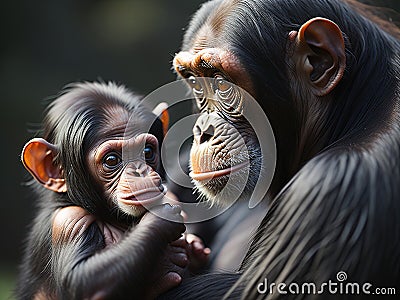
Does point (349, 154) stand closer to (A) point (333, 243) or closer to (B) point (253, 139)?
(A) point (333, 243)

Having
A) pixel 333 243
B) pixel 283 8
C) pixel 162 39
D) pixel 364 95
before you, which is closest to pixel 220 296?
pixel 333 243

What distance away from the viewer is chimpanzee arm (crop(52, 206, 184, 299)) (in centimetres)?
259

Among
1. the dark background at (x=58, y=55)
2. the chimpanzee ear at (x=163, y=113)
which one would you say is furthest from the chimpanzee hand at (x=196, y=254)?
the dark background at (x=58, y=55)

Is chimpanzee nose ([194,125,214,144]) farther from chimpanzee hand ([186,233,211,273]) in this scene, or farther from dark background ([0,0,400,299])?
dark background ([0,0,400,299])

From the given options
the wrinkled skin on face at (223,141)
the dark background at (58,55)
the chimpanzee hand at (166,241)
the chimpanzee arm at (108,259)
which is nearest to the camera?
the chimpanzee arm at (108,259)

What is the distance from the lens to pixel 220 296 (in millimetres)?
2670

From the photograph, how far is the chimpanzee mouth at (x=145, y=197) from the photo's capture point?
2.89m

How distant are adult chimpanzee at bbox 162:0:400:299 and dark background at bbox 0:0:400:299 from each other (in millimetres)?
4639

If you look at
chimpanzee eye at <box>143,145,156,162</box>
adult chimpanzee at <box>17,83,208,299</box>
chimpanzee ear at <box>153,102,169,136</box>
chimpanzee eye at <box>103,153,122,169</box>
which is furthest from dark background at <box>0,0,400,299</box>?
chimpanzee eye at <box>103,153,122,169</box>

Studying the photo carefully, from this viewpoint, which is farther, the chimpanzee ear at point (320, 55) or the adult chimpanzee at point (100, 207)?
the chimpanzee ear at point (320, 55)

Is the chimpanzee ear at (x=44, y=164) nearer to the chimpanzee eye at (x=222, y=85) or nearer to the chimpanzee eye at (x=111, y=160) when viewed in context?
the chimpanzee eye at (x=111, y=160)

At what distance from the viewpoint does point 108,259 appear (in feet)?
8.67

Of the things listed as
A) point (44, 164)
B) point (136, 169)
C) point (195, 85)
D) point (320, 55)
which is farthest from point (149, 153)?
point (320, 55)

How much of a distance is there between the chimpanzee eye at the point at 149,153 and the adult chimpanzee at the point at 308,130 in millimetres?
233
